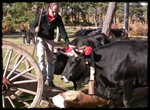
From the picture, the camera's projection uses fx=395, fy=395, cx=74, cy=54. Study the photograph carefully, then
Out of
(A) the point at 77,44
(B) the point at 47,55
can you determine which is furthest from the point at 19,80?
(A) the point at 77,44

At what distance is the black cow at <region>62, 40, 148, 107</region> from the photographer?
679cm

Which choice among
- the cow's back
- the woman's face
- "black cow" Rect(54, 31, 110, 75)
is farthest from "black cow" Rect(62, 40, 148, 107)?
"black cow" Rect(54, 31, 110, 75)

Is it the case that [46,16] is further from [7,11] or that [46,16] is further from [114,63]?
[7,11]

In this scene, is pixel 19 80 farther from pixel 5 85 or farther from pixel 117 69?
pixel 117 69

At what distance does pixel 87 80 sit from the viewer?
7.41 m

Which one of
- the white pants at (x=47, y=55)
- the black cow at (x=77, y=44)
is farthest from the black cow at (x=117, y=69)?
the black cow at (x=77, y=44)

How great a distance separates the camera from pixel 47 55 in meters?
8.06

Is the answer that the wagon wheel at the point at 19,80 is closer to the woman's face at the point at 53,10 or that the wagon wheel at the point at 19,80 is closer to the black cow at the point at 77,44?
the woman's face at the point at 53,10

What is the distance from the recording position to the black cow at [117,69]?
267 inches

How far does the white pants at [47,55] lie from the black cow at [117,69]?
773mm

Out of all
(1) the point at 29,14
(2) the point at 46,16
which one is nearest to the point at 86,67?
(2) the point at 46,16

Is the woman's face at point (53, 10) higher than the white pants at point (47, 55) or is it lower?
higher

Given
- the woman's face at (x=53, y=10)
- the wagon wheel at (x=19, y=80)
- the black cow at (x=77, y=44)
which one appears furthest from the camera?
the black cow at (x=77, y=44)

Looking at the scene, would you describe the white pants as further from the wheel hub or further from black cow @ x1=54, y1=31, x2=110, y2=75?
the wheel hub
